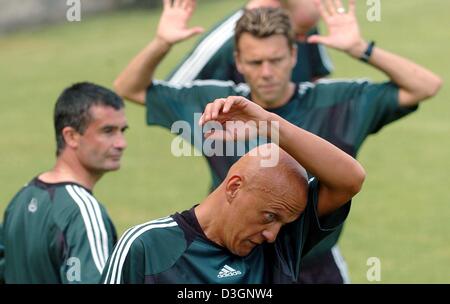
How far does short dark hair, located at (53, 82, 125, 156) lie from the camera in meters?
6.85

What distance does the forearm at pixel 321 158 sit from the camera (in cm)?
480

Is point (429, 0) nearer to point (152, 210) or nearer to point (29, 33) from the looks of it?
point (29, 33)

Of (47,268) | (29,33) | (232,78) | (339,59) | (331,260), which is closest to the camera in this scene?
(47,268)

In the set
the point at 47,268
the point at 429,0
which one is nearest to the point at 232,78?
the point at 47,268

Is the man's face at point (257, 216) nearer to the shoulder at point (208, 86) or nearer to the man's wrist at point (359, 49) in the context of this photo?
the shoulder at point (208, 86)

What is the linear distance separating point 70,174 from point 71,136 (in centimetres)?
27

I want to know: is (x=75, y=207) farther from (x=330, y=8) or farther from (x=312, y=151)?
(x=330, y=8)

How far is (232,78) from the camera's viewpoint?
8328mm

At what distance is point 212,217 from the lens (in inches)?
201

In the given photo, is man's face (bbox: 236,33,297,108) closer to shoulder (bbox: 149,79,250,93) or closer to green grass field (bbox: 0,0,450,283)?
shoulder (bbox: 149,79,250,93)
